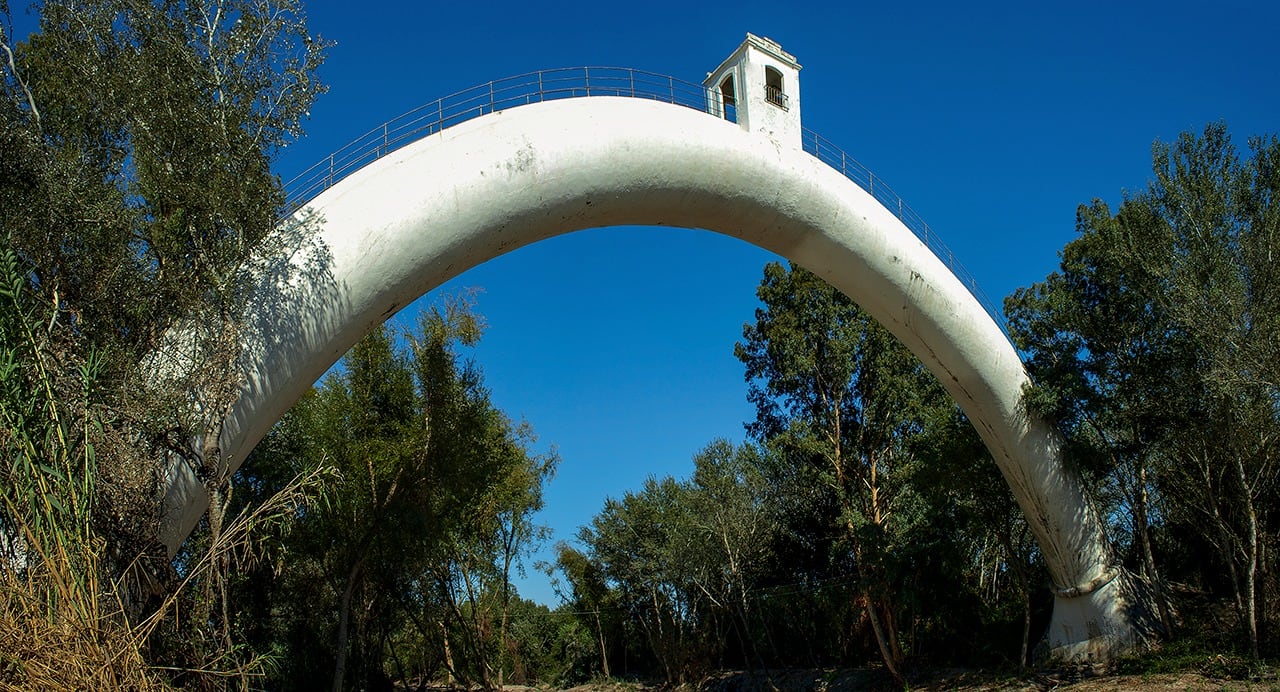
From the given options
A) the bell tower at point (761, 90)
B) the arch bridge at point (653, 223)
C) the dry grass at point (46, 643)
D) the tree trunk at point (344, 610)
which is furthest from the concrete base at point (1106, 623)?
the dry grass at point (46, 643)

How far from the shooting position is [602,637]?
32.9m

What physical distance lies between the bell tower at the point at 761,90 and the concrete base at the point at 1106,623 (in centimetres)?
1002

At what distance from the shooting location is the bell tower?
15.2 metres

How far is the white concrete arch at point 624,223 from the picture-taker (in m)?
10.9

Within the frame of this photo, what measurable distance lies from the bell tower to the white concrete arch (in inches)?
23.2

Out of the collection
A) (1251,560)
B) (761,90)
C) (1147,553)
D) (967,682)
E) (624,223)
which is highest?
(761,90)

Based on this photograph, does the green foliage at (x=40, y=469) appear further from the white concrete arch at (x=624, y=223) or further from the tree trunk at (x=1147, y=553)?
the tree trunk at (x=1147, y=553)

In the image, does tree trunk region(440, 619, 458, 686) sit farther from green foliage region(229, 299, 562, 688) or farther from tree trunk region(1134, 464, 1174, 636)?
tree trunk region(1134, 464, 1174, 636)

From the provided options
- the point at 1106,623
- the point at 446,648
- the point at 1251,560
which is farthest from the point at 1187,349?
the point at 446,648

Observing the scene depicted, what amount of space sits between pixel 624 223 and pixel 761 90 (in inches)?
145

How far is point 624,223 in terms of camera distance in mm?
13820

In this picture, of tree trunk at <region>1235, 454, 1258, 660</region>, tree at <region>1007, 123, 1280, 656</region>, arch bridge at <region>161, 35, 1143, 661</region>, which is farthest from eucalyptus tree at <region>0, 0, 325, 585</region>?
tree trunk at <region>1235, 454, 1258, 660</region>

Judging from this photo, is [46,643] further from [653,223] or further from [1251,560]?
[1251,560]

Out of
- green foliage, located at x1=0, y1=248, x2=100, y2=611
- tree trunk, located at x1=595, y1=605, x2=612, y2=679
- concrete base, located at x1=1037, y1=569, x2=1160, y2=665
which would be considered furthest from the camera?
tree trunk, located at x1=595, y1=605, x2=612, y2=679
